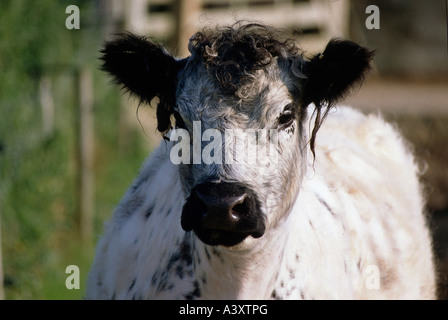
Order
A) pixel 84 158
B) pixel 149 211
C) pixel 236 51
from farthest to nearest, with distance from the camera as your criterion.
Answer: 1. pixel 84 158
2. pixel 149 211
3. pixel 236 51

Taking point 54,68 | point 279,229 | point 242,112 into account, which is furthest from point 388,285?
point 54,68

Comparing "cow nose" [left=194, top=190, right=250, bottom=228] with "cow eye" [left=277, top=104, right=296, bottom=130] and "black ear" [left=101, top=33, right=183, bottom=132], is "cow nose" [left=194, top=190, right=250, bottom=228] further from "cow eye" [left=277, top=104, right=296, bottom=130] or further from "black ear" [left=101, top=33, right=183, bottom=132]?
"black ear" [left=101, top=33, right=183, bottom=132]

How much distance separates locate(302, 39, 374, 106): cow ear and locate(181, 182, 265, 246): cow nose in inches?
31.4

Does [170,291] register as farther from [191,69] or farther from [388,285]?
[388,285]

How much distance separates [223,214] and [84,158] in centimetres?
626

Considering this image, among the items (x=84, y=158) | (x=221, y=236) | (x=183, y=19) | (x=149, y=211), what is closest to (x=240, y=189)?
(x=221, y=236)

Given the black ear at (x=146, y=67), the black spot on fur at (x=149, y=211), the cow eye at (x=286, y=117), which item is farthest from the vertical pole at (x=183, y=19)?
the cow eye at (x=286, y=117)

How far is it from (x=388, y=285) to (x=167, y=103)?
1972mm

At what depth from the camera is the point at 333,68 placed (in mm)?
4477

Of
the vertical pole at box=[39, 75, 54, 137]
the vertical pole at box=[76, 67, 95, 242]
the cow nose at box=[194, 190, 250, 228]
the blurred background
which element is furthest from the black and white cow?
the vertical pole at box=[76, 67, 95, 242]

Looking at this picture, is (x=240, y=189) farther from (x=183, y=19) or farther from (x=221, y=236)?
(x=183, y=19)

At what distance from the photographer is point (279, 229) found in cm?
436

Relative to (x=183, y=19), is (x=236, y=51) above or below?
below

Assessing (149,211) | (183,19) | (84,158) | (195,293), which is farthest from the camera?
(183,19)
